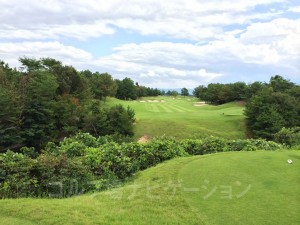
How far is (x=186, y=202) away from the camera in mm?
6797

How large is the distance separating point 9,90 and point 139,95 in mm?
80435

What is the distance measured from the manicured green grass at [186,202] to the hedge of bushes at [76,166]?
1027 mm

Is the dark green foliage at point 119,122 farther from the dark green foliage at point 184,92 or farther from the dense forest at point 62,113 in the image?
the dark green foliage at point 184,92

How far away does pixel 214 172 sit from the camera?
8.88m

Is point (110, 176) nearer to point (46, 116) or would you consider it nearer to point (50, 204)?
point (50, 204)

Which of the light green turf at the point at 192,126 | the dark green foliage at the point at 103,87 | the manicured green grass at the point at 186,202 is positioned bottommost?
the light green turf at the point at 192,126

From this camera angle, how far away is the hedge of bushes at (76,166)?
27.2 feet

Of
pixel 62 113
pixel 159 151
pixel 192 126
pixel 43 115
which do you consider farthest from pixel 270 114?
pixel 159 151

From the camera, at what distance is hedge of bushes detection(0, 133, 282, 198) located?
8.29m

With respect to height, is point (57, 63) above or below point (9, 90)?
above

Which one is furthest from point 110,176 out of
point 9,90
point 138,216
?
point 9,90

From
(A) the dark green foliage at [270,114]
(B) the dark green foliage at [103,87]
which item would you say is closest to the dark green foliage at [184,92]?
(B) the dark green foliage at [103,87]

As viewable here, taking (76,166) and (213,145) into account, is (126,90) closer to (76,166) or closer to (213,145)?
(213,145)

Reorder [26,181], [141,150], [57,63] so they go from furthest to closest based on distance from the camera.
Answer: [57,63], [141,150], [26,181]
